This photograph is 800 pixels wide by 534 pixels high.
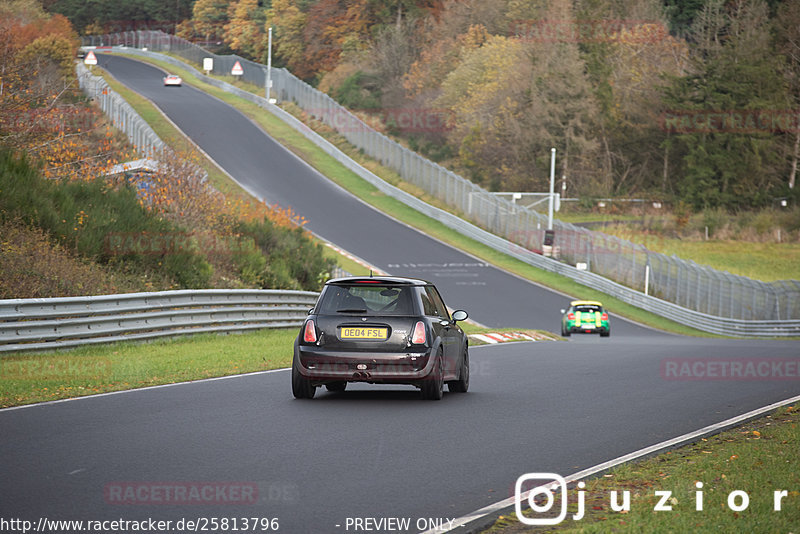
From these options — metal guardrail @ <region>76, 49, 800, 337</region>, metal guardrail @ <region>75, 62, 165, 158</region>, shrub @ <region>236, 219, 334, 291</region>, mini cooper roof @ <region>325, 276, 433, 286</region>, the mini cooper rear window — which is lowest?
metal guardrail @ <region>76, 49, 800, 337</region>

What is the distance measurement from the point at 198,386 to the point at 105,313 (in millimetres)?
5391

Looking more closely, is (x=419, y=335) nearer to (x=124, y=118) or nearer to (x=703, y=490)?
(x=703, y=490)

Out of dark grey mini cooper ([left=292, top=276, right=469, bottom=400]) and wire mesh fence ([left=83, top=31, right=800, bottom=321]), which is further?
wire mesh fence ([left=83, top=31, right=800, bottom=321])

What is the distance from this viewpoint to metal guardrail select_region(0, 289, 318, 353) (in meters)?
16.7

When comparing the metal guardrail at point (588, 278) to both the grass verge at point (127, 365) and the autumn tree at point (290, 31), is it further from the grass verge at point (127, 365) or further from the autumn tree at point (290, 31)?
the autumn tree at point (290, 31)

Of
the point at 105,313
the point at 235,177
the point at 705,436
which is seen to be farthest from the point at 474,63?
the point at 705,436

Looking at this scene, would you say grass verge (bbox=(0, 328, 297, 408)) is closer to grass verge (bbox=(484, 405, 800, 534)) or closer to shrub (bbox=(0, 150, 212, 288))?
shrub (bbox=(0, 150, 212, 288))

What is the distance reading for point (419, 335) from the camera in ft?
41.8

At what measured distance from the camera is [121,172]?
3341 centimetres

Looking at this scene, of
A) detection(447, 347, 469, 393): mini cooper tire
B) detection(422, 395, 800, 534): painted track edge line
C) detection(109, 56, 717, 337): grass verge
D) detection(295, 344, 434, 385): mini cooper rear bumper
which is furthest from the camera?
detection(109, 56, 717, 337): grass verge

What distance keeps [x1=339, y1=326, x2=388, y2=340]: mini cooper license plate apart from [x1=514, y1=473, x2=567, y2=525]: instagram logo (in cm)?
462

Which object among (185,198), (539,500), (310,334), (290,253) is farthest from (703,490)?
(290,253)

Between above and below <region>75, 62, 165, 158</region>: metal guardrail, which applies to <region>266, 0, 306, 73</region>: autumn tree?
above

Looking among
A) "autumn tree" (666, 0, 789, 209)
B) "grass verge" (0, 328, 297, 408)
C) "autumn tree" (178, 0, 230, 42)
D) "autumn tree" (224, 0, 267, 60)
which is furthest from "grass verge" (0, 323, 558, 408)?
"autumn tree" (178, 0, 230, 42)
